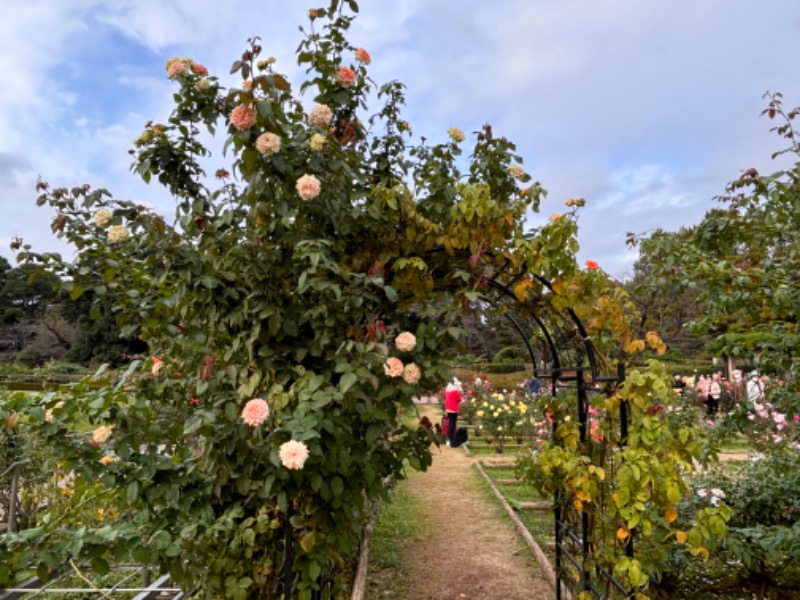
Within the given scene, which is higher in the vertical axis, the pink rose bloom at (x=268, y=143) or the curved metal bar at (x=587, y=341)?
the pink rose bloom at (x=268, y=143)

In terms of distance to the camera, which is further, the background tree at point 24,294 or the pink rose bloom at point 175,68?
the background tree at point 24,294

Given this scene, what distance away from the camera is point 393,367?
176 centimetres

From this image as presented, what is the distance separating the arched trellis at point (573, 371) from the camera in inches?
93.2

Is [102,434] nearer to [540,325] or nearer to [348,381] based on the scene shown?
[348,381]

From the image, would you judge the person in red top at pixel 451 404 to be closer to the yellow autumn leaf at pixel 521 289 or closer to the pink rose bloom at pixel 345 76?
the yellow autumn leaf at pixel 521 289

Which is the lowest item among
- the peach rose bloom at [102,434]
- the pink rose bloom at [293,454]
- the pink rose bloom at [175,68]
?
the pink rose bloom at [293,454]

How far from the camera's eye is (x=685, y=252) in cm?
303

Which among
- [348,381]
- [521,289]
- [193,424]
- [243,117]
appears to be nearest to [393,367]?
[348,381]

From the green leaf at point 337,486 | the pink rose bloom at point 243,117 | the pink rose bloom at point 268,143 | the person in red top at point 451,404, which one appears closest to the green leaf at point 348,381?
the green leaf at point 337,486

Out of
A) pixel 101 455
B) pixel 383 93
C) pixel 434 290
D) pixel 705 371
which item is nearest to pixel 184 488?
pixel 101 455

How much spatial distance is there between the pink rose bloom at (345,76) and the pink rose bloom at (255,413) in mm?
1284

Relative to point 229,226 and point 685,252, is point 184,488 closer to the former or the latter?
point 229,226

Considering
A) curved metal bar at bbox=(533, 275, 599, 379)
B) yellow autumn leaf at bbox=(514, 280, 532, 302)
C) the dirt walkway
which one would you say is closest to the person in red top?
the dirt walkway

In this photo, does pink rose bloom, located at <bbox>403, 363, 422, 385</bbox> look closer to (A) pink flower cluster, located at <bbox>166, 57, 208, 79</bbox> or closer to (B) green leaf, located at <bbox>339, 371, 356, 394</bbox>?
(B) green leaf, located at <bbox>339, 371, 356, 394</bbox>
